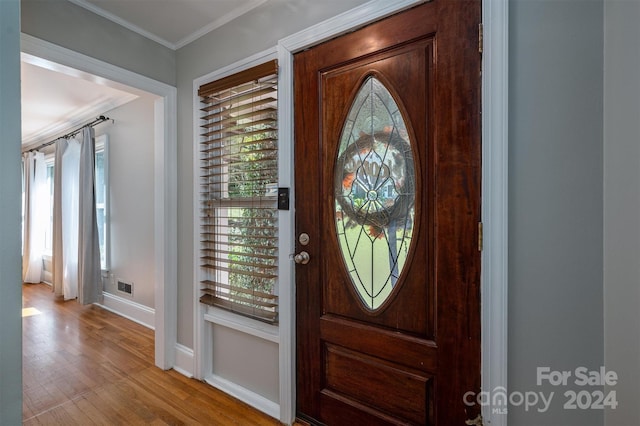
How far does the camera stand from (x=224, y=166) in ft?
6.71

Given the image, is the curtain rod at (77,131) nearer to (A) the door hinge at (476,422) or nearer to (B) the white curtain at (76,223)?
(B) the white curtain at (76,223)

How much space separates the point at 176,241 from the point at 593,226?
2.38 m


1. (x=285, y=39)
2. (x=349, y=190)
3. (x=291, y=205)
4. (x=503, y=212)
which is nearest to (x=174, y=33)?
(x=285, y=39)

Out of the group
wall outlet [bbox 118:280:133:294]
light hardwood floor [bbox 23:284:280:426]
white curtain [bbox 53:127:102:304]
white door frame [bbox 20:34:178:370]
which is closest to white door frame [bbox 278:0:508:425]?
light hardwood floor [bbox 23:284:280:426]

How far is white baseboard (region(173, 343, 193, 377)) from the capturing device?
221 centimetres

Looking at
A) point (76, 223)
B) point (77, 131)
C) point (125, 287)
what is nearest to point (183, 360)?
point (125, 287)

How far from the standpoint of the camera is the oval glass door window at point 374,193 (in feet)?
4.49

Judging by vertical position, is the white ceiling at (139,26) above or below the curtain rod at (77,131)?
above

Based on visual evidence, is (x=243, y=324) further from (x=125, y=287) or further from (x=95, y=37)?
(x=125, y=287)

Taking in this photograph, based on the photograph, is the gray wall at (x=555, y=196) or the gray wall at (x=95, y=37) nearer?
the gray wall at (x=555, y=196)

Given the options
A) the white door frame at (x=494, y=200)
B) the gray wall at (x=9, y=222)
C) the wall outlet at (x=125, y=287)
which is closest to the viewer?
the gray wall at (x=9, y=222)

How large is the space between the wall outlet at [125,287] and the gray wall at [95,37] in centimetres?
235

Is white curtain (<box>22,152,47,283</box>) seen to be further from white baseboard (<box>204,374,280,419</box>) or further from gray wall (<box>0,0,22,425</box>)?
gray wall (<box>0,0,22,425</box>)

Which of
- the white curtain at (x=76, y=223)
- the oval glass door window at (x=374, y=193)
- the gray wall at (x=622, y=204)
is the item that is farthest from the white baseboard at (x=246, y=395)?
the white curtain at (x=76, y=223)
